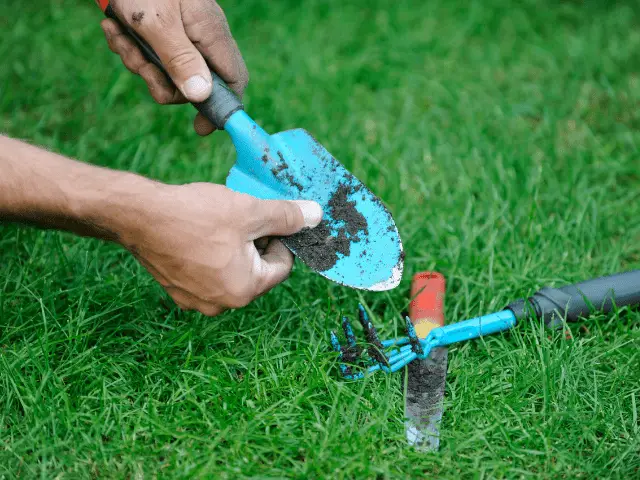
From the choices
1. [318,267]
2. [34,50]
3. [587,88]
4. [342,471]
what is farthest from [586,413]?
[34,50]

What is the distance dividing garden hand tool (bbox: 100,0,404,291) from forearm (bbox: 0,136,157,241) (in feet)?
1.37

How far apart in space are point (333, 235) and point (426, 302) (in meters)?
0.40

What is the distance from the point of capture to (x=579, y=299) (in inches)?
83.7

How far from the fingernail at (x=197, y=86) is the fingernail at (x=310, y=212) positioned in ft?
1.56

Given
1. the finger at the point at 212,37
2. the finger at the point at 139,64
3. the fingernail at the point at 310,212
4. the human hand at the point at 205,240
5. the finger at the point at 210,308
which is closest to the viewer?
the human hand at the point at 205,240

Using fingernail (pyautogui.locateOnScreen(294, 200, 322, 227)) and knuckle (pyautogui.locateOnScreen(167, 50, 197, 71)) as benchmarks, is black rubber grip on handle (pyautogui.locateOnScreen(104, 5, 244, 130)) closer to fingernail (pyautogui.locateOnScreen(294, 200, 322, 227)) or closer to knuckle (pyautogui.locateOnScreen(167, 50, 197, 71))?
knuckle (pyautogui.locateOnScreen(167, 50, 197, 71))

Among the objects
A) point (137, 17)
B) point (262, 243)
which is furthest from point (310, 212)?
point (137, 17)

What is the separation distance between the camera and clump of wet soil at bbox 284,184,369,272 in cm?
198

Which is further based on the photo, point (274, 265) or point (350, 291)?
point (350, 291)

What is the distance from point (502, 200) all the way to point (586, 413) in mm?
991

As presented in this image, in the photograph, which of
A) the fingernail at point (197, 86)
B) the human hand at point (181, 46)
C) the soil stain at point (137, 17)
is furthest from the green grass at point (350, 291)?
the soil stain at point (137, 17)

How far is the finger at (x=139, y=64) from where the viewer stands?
2.32 metres

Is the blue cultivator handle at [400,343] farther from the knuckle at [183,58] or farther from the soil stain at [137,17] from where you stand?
the soil stain at [137,17]

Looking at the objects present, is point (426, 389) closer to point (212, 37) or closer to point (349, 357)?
point (349, 357)
